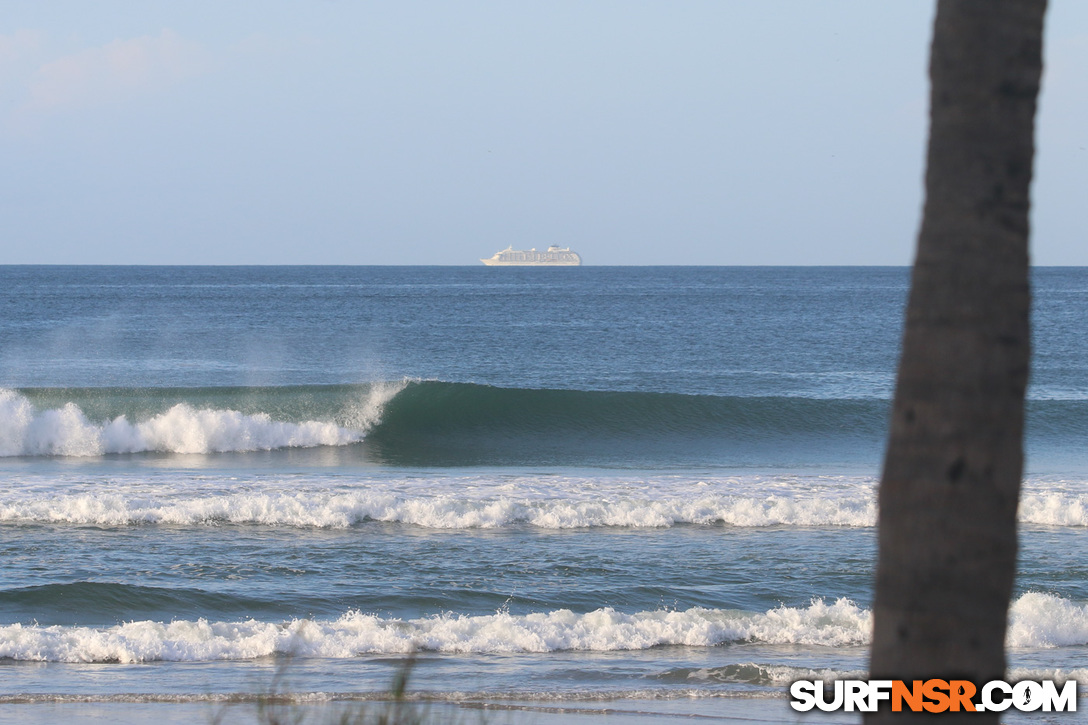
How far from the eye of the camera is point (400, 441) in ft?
79.0

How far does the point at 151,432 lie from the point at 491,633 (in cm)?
1576

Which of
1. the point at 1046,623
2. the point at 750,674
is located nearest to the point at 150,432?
the point at 750,674

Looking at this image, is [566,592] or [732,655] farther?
[566,592]

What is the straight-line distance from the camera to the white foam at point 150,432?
21.1 metres

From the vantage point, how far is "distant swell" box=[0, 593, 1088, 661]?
7.91 metres

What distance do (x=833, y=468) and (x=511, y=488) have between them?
6971 millimetres

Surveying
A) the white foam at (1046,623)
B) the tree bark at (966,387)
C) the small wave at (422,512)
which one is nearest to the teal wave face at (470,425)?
the small wave at (422,512)

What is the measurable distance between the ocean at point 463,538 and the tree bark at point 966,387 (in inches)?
104

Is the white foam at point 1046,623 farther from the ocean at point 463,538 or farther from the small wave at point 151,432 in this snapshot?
the small wave at point 151,432

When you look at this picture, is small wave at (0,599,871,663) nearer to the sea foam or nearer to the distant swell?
the distant swell

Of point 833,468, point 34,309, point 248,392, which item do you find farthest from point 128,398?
point 34,309

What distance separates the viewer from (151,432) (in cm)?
2212

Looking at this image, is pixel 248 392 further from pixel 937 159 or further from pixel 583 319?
pixel 583 319

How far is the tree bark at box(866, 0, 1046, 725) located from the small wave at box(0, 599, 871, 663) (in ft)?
19.4
